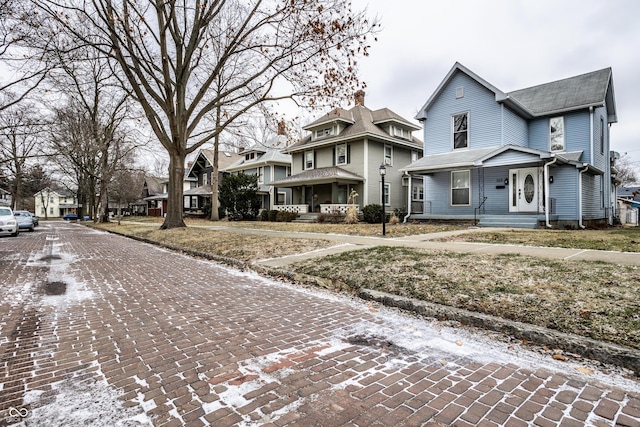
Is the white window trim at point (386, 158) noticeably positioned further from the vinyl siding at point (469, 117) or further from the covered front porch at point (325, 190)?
the vinyl siding at point (469, 117)

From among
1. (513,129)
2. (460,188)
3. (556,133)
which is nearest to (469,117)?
Answer: (513,129)

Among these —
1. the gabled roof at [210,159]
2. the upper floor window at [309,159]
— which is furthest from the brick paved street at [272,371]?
the gabled roof at [210,159]

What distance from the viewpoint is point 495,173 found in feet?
54.3

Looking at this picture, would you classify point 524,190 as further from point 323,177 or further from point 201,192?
point 201,192

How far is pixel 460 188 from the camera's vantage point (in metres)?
17.6

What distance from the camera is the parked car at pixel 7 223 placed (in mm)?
16594

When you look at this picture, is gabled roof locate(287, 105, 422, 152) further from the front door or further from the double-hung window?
the front door

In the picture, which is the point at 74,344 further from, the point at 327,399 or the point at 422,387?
the point at 422,387

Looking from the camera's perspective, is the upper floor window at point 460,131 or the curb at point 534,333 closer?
the curb at point 534,333

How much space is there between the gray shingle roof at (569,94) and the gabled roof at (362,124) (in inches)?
303

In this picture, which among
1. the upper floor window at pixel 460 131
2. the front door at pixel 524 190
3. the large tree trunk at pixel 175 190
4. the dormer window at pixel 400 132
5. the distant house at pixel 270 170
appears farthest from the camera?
the distant house at pixel 270 170

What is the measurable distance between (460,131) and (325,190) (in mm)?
10603

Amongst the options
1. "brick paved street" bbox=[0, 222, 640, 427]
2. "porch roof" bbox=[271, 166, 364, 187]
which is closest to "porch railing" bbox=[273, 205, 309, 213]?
"porch roof" bbox=[271, 166, 364, 187]

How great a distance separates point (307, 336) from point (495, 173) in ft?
52.3
